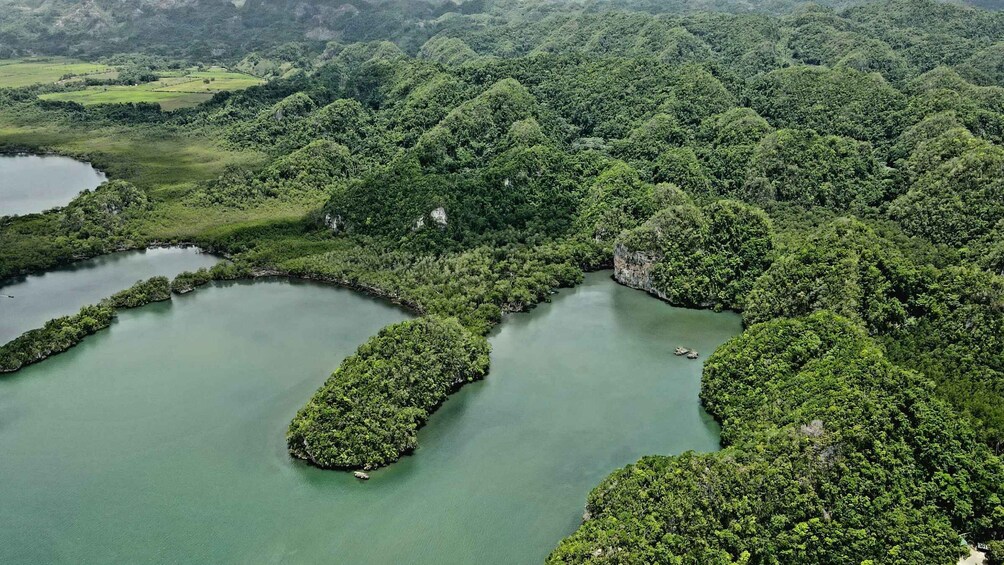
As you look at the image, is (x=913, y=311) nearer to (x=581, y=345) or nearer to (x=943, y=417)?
(x=943, y=417)

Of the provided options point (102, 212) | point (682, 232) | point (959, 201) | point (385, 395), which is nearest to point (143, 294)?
point (102, 212)

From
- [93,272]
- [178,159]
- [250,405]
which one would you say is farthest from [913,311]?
[178,159]

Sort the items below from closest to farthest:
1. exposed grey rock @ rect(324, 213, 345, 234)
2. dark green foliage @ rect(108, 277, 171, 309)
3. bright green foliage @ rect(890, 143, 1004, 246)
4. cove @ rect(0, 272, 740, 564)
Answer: cove @ rect(0, 272, 740, 564) → dark green foliage @ rect(108, 277, 171, 309) → bright green foliage @ rect(890, 143, 1004, 246) → exposed grey rock @ rect(324, 213, 345, 234)

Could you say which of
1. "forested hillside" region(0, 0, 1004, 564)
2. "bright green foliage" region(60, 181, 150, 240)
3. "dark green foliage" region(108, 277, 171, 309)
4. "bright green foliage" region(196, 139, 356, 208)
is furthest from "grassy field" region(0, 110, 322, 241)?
"dark green foliage" region(108, 277, 171, 309)

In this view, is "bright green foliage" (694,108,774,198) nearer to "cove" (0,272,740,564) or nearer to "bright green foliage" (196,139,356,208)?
"cove" (0,272,740,564)

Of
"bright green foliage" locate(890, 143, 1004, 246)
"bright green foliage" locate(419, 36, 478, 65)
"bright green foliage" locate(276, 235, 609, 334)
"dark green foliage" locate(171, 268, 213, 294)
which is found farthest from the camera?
"bright green foliage" locate(419, 36, 478, 65)

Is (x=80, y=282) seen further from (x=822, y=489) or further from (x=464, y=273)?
(x=822, y=489)

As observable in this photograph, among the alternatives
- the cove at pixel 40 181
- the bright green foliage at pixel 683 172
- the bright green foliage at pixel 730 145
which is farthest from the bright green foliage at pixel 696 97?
the cove at pixel 40 181
